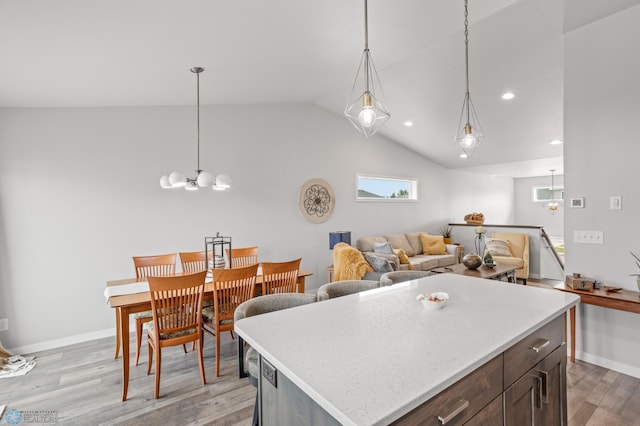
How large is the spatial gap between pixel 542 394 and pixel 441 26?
3.03 meters

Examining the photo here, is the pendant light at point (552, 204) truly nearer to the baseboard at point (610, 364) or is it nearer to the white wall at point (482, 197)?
the white wall at point (482, 197)

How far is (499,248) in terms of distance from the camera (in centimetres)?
644

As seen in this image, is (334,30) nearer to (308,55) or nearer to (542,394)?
(308,55)

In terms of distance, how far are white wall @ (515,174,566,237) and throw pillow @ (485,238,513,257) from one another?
162 inches

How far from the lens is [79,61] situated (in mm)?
2521

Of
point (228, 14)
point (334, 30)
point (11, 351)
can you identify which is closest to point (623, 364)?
point (334, 30)

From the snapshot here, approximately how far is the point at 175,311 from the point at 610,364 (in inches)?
150

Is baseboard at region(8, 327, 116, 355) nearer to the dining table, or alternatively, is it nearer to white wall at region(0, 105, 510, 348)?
white wall at region(0, 105, 510, 348)

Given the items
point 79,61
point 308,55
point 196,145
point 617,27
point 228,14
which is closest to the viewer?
point 228,14

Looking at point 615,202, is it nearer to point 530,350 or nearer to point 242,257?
point 530,350

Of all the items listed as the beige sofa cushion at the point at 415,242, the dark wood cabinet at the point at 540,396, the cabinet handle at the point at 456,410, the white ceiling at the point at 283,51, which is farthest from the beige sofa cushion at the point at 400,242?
the cabinet handle at the point at 456,410

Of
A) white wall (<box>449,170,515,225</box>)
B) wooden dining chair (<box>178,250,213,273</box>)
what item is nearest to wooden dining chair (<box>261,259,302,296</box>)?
wooden dining chair (<box>178,250,213,273</box>)

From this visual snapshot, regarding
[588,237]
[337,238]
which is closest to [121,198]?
[337,238]

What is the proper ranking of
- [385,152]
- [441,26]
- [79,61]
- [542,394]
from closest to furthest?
[542,394] < [79,61] < [441,26] < [385,152]
